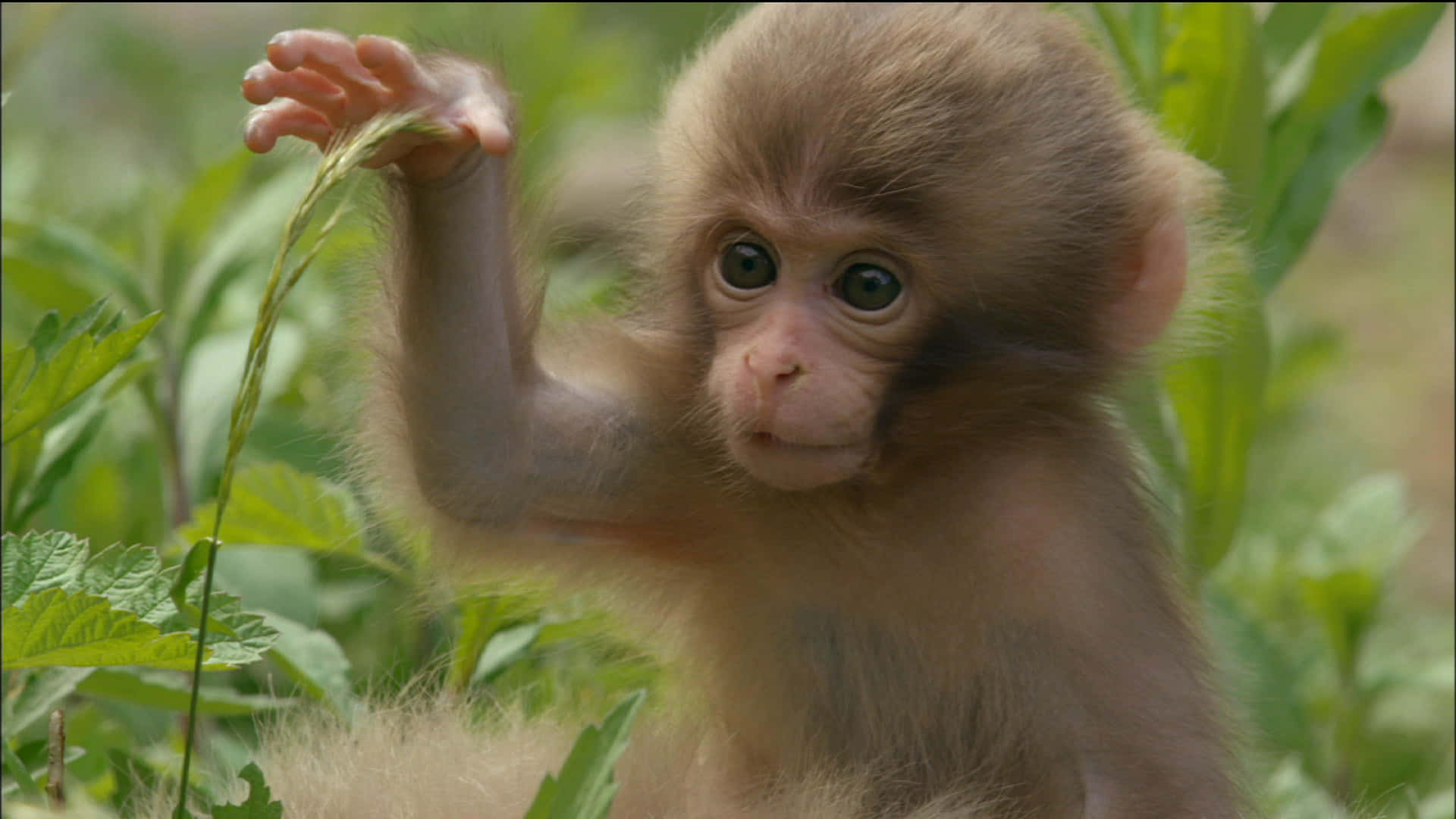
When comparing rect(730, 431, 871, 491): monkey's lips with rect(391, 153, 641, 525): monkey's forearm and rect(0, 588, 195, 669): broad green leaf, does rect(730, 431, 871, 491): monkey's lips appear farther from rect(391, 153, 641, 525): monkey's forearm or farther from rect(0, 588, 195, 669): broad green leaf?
rect(0, 588, 195, 669): broad green leaf

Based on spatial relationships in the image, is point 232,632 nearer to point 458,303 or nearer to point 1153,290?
point 458,303

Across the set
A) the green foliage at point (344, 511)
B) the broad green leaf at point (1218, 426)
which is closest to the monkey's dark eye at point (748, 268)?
the green foliage at point (344, 511)

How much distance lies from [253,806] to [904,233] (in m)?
1.39

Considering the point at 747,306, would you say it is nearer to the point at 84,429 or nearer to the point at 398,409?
the point at 398,409

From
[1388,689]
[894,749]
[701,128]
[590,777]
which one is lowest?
[1388,689]

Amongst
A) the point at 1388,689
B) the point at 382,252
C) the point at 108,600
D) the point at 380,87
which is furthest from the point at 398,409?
the point at 1388,689

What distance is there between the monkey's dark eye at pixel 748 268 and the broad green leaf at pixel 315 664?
3.25 feet

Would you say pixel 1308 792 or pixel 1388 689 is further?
pixel 1388 689

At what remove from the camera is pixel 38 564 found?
252 cm

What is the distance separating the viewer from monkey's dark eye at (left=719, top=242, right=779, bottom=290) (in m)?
3.14

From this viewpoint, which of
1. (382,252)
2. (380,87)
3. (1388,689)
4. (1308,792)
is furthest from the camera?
(1388,689)

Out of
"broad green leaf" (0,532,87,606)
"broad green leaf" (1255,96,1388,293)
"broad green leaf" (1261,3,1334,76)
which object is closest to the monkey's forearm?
"broad green leaf" (0,532,87,606)

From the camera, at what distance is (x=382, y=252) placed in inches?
123

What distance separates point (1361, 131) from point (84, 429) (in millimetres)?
2739
